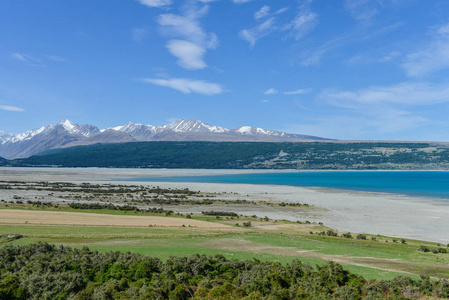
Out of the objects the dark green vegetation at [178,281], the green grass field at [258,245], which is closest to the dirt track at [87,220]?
the green grass field at [258,245]

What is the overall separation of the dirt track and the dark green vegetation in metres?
25.5

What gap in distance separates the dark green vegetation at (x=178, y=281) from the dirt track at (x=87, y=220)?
1004 inches

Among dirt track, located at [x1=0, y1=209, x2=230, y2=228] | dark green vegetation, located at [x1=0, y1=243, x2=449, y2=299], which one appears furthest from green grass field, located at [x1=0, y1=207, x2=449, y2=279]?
dark green vegetation, located at [x1=0, y1=243, x2=449, y2=299]

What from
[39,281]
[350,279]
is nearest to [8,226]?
[39,281]

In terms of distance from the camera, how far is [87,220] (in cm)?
5088

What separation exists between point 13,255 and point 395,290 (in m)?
24.2

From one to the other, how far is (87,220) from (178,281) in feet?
118

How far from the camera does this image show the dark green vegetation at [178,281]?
17.1 metres

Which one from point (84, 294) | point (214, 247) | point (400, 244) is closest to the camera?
point (84, 294)

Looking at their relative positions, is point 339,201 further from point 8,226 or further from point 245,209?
point 8,226

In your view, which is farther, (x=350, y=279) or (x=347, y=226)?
(x=347, y=226)

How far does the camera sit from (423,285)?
19.3 meters

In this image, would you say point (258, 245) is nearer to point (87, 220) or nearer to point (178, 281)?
point (178, 281)

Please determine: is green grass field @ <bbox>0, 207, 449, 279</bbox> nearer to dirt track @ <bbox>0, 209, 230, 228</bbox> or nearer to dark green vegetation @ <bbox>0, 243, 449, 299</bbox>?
dirt track @ <bbox>0, 209, 230, 228</bbox>
